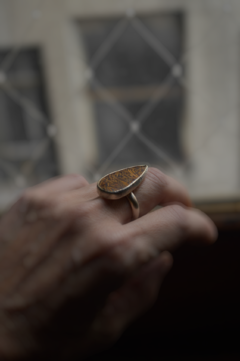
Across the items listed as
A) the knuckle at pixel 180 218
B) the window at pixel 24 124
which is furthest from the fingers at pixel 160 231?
the window at pixel 24 124

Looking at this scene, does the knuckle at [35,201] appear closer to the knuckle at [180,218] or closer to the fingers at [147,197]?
the fingers at [147,197]

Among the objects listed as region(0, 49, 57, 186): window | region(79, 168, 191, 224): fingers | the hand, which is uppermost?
region(0, 49, 57, 186): window

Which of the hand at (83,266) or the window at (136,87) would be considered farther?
the window at (136,87)

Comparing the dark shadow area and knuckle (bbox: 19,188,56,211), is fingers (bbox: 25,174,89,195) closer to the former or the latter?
knuckle (bbox: 19,188,56,211)

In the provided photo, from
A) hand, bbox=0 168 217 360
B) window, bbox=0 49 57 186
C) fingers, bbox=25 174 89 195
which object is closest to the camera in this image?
hand, bbox=0 168 217 360

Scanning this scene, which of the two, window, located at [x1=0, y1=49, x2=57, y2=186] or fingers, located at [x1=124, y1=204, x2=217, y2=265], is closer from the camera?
fingers, located at [x1=124, y1=204, x2=217, y2=265]

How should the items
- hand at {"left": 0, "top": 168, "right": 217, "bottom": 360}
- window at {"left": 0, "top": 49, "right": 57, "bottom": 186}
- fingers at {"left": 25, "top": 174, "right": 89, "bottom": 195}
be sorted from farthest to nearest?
window at {"left": 0, "top": 49, "right": 57, "bottom": 186}
fingers at {"left": 25, "top": 174, "right": 89, "bottom": 195}
hand at {"left": 0, "top": 168, "right": 217, "bottom": 360}

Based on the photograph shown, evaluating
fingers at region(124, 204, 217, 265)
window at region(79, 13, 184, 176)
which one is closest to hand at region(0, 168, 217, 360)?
fingers at region(124, 204, 217, 265)

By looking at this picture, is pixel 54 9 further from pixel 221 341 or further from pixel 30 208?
pixel 221 341
